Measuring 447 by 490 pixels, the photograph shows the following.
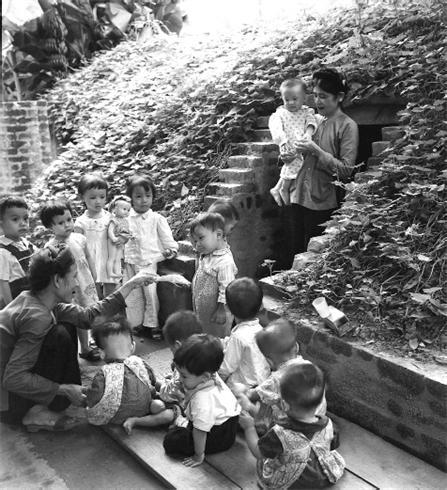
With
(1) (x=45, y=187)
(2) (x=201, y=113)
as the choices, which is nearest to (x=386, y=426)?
(2) (x=201, y=113)

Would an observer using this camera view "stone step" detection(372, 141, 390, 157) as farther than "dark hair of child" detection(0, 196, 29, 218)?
Yes

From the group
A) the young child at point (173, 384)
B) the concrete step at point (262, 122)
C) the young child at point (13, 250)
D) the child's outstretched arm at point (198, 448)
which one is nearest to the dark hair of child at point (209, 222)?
the young child at point (173, 384)

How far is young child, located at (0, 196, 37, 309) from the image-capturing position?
4.13m

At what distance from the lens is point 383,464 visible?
304 cm

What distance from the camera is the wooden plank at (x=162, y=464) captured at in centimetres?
296

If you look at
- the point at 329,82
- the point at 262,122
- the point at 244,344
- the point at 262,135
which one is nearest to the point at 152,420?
the point at 244,344

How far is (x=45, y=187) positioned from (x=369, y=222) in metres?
5.78

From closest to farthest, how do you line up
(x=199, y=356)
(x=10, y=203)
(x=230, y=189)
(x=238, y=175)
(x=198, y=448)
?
1. (x=199, y=356)
2. (x=198, y=448)
3. (x=10, y=203)
4. (x=230, y=189)
5. (x=238, y=175)

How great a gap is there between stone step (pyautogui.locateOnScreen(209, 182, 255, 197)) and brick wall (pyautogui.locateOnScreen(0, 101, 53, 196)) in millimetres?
5281

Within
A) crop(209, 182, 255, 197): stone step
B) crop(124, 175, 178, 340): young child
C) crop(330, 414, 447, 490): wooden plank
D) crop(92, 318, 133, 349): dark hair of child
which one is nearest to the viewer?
crop(330, 414, 447, 490): wooden plank

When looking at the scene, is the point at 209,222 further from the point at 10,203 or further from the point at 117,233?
the point at 10,203

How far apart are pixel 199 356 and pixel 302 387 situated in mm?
663

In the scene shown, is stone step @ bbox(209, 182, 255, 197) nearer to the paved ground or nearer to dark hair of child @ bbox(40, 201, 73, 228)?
dark hair of child @ bbox(40, 201, 73, 228)

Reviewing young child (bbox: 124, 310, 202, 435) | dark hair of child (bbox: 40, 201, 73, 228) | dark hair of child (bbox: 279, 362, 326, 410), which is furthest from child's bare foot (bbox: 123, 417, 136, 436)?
dark hair of child (bbox: 40, 201, 73, 228)
